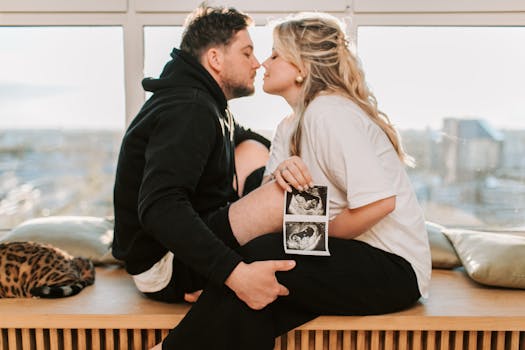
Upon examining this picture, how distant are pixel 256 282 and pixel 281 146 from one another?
21.8 inches

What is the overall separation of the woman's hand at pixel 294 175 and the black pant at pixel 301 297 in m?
0.17

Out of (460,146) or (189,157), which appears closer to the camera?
(189,157)

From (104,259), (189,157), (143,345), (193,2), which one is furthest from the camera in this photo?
(193,2)

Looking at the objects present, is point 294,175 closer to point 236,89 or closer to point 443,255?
point 236,89

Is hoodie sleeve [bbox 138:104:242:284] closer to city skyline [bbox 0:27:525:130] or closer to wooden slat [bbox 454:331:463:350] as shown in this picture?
wooden slat [bbox 454:331:463:350]

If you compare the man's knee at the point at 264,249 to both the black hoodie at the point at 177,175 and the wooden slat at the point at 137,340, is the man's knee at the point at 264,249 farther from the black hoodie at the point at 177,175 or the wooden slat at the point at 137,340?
the wooden slat at the point at 137,340

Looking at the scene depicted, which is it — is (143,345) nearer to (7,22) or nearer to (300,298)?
(300,298)

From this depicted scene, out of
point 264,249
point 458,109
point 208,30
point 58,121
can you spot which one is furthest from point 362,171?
point 58,121

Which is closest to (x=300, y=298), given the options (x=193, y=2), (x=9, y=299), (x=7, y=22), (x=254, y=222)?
(x=254, y=222)

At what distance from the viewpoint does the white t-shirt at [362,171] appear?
1.62 metres

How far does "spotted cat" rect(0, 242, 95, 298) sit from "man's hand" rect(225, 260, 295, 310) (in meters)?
0.70

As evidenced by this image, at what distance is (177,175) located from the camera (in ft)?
5.33

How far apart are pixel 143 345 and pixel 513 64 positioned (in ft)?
7.29

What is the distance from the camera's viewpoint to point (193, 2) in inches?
108
